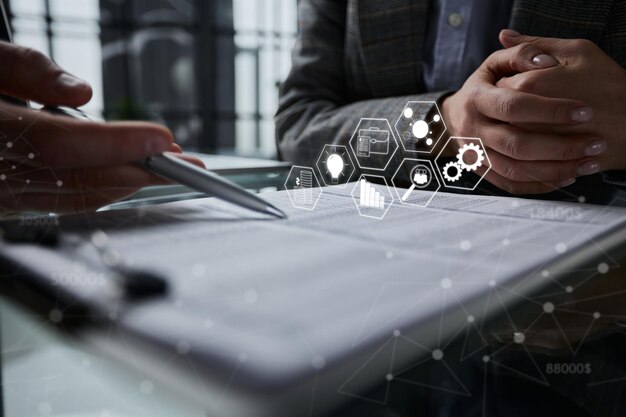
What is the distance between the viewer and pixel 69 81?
207 millimetres

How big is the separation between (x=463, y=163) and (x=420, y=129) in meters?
0.03

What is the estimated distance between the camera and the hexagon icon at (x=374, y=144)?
0.68 ft

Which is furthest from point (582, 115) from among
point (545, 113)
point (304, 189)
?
point (304, 189)

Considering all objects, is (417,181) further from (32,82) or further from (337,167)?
(32,82)

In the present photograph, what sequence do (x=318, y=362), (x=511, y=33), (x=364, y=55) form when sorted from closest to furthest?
(x=318, y=362)
(x=511, y=33)
(x=364, y=55)

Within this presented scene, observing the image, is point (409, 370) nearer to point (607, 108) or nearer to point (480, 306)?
point (480, 306)

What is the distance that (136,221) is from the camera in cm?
19

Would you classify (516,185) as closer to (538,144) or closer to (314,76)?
(538,144)

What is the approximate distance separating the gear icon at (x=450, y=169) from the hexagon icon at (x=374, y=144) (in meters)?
0.02

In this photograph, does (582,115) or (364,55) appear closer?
(582,115)

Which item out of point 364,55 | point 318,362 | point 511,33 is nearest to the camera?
point 318,362

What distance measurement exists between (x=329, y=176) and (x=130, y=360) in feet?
0.46

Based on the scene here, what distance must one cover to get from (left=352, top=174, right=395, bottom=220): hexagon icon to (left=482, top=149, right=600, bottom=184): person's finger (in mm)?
46

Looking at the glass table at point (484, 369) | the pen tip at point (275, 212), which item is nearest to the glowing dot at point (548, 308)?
the glass table at point (484, 369)
